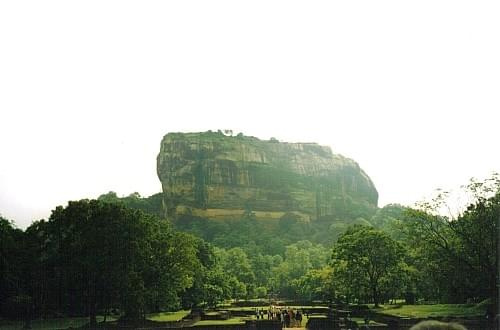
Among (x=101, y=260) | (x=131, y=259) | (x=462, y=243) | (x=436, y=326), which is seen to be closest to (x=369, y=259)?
(x=462, y=243)

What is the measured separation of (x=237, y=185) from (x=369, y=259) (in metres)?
146

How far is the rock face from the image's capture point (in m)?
179

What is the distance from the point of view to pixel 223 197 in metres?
182

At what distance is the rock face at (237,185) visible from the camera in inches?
7032

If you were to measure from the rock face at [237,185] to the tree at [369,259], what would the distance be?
13447 cm

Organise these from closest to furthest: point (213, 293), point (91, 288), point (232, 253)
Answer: point (91, 288) < point (213, 293) < point (232, 253)

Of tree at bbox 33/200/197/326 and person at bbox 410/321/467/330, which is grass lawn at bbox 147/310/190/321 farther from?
person at bbox 410/321/467/330

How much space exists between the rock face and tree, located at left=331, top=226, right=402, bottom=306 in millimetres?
134474

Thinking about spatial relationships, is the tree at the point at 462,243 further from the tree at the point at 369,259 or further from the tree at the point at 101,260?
the tree at the point at 101,260

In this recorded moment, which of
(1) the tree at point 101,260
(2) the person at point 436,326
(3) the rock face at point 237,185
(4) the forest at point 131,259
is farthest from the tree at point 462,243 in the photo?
(3) the rock face at point 237,185

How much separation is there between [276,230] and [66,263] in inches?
5737

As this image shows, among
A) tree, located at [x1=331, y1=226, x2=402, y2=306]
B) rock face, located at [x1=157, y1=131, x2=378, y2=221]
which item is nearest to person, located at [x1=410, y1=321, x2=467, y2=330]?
tree, located at [x1=331, y1=226, x2=402, y2=306]

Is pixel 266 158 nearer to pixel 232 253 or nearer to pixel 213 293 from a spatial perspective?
pixel 232 253

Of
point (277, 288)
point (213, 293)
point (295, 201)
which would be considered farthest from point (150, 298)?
point (295, 201)
